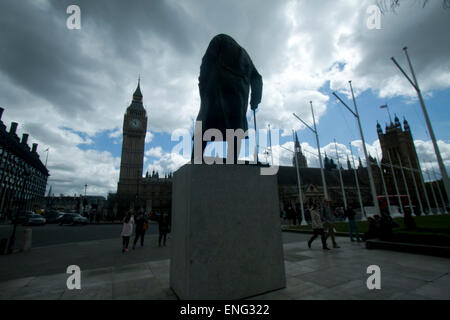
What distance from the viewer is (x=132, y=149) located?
85.2m

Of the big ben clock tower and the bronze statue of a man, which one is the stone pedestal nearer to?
the bronze statue of a man

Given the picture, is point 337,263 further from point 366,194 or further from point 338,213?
point 366,194

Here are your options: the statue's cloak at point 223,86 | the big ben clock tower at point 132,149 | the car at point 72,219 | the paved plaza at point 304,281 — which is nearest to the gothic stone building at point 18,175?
the car at point 72,219

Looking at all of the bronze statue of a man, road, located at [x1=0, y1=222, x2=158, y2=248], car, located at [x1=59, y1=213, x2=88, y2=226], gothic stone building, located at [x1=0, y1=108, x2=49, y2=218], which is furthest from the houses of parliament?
the bronze statue of a man

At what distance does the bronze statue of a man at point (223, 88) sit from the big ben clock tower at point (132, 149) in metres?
85.8

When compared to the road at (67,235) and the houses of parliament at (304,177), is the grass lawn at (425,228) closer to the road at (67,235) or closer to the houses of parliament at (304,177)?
the road at (67,235)

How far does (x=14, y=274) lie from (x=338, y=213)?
133ft

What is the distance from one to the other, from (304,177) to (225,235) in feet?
253

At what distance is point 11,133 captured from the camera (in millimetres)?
54812

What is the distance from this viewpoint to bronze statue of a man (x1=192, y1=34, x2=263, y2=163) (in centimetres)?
391

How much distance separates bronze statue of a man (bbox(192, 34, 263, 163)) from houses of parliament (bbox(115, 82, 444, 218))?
58.0m

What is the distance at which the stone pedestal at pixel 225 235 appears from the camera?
281 centimetres

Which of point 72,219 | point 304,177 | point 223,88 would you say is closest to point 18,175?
point 72,219
